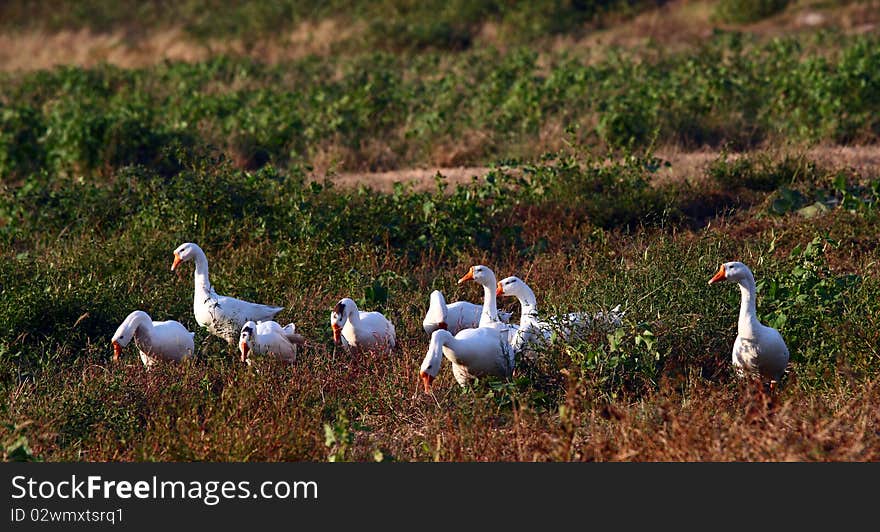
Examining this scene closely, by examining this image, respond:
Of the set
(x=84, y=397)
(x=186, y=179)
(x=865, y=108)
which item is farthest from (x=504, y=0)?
(x=84, y=397)

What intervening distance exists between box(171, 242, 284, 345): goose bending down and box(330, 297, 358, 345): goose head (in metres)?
0.74

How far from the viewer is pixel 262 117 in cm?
1456

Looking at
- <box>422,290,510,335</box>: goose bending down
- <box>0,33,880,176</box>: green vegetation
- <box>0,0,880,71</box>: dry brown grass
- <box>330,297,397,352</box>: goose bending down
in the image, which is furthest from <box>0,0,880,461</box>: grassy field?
<box>0,0,880,71</box>: dry brown grass

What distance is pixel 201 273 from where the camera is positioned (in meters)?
8.23

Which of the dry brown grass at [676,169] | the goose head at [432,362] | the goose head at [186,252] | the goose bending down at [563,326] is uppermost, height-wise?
the dry brown grass at [676,169]

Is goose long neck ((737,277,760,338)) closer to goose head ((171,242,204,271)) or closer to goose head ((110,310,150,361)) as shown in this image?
goose head ((110,310,150,361))

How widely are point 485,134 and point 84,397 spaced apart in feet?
25.1

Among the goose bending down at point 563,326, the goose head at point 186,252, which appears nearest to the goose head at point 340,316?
the goose bending down at point 563,326

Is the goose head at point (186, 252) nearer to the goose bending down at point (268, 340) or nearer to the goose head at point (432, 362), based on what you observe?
the goose bending down at point (268, 340)

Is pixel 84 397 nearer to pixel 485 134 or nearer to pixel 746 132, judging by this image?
pixel 485 134

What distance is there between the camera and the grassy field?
601 centimetres

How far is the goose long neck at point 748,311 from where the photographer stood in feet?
21.1

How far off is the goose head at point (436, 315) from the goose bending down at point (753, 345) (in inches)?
76.8

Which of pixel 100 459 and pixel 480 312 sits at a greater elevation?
pixel 480 312
